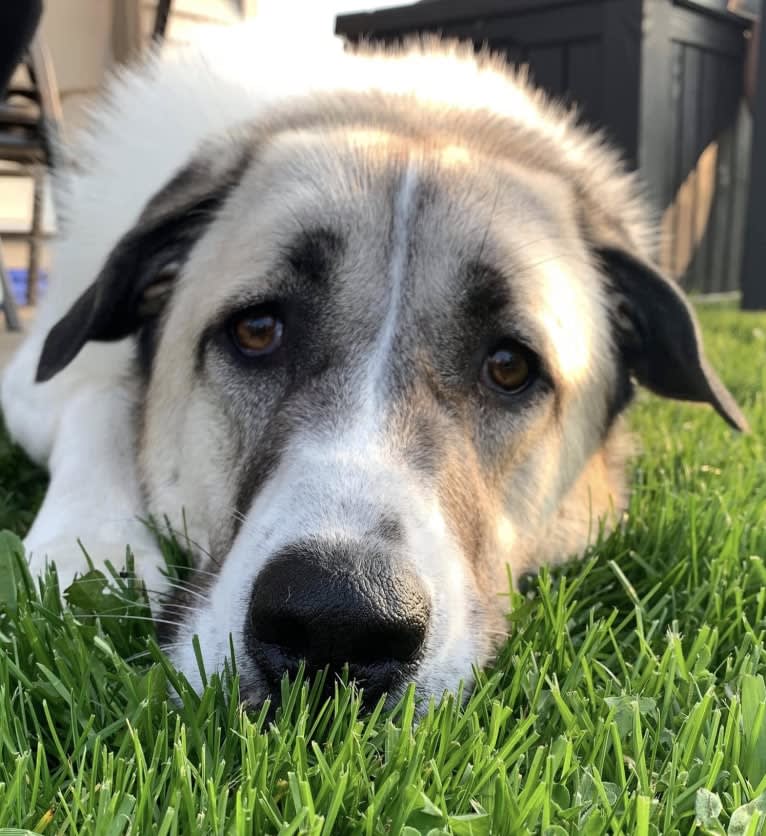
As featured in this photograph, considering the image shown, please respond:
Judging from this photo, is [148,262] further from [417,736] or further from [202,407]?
[417,736]

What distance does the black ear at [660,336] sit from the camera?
80.3 inches

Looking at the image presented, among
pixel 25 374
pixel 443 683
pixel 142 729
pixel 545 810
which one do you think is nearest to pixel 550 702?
pixel 443 683

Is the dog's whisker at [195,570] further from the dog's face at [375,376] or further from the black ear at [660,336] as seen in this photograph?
the black ear at [660,336]

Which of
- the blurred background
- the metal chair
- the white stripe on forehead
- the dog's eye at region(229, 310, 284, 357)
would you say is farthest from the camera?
the blurred background

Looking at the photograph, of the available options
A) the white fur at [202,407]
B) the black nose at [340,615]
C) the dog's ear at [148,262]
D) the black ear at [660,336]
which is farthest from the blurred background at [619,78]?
the black nose at [340,615]

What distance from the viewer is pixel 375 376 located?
1.61 m

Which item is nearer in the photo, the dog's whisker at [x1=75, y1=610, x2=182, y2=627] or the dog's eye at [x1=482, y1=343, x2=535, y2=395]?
the dog's whisker at [x1=75, y1=610, x2=182, y2=627]

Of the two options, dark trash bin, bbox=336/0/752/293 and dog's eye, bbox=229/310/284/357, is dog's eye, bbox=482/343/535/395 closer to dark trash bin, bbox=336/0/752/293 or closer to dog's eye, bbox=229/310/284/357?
dog's eye, bbox=229/310/284/357

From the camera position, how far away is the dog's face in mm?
1256

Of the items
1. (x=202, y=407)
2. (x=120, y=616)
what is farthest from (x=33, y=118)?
(x=120, y=616)

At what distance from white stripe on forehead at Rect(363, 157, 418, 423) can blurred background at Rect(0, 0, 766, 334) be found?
2789mm

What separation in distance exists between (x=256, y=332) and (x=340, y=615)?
75 centimetres

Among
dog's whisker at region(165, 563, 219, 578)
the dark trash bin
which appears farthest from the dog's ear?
the dark trash bin

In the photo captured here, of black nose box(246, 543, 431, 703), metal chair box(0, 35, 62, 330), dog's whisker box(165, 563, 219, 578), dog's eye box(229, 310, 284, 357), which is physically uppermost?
metal chair box(0, 35, 62, 330)
